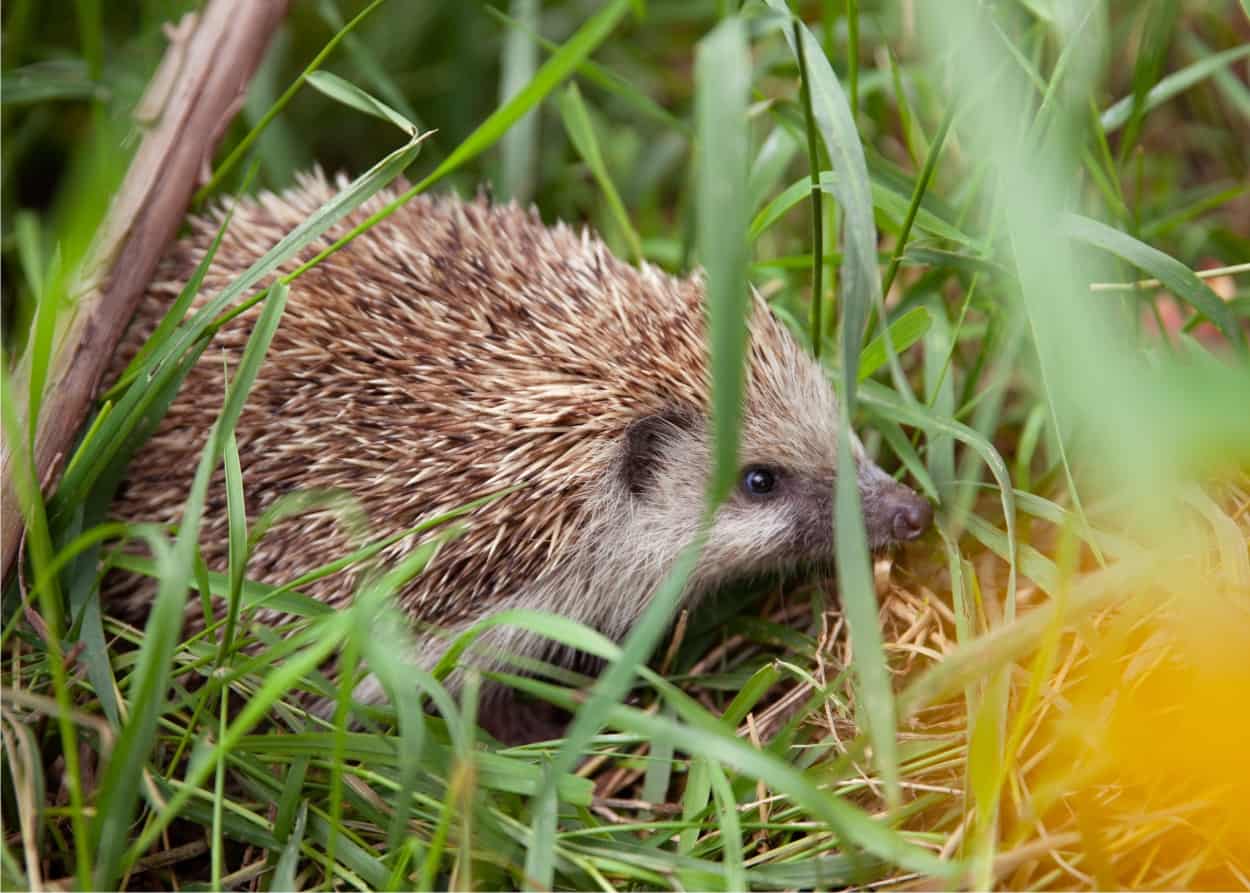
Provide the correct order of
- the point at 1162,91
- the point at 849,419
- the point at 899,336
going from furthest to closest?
the point at 1162,91 → the point at 899,336 → the point at 849,419

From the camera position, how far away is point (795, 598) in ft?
9.98

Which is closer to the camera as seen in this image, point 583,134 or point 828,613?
point 828,613

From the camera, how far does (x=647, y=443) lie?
2842 mm

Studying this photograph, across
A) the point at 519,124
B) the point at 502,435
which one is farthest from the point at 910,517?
the point at 519,124

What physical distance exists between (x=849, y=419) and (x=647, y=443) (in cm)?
101

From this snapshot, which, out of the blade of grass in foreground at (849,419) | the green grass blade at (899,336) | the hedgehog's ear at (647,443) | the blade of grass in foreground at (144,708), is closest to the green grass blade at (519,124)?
the hedgehog's ear at (647,443)

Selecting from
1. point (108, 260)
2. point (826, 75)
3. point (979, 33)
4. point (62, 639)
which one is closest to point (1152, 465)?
point (979, 33)

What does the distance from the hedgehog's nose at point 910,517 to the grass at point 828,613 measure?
0.23 feet

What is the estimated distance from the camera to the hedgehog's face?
2840mm

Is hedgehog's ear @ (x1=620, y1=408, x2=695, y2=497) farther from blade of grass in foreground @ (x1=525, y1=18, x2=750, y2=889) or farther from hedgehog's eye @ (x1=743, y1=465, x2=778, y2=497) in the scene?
blade of grass in foreground @ (x1=525, y1=18, x2=750, y2=889)

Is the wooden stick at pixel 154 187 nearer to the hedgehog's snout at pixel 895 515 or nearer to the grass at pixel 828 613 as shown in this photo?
the grass at pixel 828 613

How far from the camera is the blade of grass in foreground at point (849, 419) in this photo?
5.71 feet

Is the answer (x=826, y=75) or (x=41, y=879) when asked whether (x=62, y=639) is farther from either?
(x=826, y=75)

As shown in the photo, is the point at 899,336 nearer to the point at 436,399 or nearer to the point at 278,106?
A: the point at 436,399
